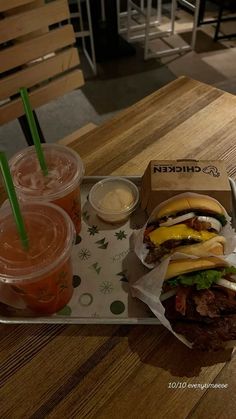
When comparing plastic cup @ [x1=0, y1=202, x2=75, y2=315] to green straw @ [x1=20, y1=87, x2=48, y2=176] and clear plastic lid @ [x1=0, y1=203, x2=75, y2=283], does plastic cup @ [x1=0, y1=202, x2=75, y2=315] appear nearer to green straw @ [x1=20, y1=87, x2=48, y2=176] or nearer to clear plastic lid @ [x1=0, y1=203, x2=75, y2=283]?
clear plastic lid @ [x1=0, y1=203, x2=75, y2=283]

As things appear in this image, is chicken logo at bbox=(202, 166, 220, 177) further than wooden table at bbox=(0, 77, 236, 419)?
Yes

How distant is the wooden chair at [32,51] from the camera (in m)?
1.46

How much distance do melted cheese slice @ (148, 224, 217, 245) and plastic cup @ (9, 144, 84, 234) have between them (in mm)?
238

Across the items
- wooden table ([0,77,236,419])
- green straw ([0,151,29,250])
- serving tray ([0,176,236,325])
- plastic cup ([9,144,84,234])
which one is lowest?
wooden table ([0,77,236,419])

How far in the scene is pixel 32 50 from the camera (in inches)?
61.2

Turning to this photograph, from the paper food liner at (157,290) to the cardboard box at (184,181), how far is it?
0.21 m

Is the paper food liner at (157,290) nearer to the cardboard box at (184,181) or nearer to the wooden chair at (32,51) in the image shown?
the cardboard box at (184,181)

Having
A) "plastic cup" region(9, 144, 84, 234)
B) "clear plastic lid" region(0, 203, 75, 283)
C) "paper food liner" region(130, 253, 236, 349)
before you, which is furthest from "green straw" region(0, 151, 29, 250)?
"paper food liner" region(130, 253, 236, 349)

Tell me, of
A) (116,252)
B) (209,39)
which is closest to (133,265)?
(116,252)

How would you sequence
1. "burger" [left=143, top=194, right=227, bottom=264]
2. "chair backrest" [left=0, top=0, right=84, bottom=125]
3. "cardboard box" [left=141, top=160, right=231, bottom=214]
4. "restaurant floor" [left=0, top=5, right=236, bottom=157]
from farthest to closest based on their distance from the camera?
"restaurant floor" [left=0, top=5, right=236, bottom=157], "chair backrest" [left=0, top=0, right=84, bottom=125], "cardboard box" [left=141, top=160, right=231, bottom=214], "burger" [left=143, top=194, right=227, bottom=264]

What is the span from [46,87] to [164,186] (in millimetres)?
1053

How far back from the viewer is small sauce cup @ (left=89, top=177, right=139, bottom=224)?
983mm

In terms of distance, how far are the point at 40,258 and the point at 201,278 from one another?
13.1 inches

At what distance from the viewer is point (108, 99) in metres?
3.02
